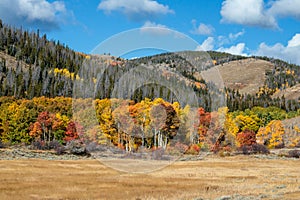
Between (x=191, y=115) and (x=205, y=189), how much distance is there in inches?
467

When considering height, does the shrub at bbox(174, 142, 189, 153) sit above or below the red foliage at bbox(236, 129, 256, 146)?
below

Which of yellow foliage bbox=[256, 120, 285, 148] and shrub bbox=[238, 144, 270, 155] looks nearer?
shrub bbox=[238, 144, 270, 155]

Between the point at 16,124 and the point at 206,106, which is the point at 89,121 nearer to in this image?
the point at 206,106

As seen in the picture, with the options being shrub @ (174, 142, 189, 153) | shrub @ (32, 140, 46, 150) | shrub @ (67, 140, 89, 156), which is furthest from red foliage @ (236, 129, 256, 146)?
shrub @ (174, 142, 189, 153)

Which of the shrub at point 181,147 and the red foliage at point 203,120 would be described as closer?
the red foliage at point 203,120

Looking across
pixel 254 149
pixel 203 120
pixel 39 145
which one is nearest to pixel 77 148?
pixel 39 145

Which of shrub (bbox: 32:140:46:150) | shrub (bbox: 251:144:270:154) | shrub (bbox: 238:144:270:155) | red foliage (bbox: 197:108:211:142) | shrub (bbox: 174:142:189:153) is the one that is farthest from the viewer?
shrub (bbox: 251:144:270:154)

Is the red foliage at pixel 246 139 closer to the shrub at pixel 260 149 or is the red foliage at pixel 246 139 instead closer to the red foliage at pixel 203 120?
the shrub at pixel 260 149

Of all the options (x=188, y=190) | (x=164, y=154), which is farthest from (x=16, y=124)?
(x=188, y=190)

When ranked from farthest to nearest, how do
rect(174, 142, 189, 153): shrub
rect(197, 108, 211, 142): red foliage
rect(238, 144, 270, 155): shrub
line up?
rect(238, 144, 270, 155): shrub
rect(174, 142, 189, 153): shrub
rect(197, 108, 211, 142): red foliage

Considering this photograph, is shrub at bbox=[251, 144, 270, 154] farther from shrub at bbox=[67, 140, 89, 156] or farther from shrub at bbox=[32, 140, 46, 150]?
shrub at bbox=[32, 140, 46, 150]

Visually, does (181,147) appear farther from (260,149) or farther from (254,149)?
(260,149)

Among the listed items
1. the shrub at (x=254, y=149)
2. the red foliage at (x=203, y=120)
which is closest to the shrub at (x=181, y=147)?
the red foliage at (x=203, y=120)

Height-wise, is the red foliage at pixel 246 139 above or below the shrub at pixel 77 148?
above
